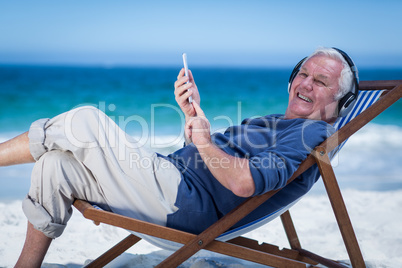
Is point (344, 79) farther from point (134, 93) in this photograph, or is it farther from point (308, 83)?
point (134, 93)

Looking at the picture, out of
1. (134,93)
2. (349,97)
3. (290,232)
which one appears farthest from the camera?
(134,93)

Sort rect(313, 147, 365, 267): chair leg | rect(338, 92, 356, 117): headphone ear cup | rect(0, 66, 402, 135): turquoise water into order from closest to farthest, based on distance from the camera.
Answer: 1. rect(313, 147, 365, 267): chair leg
2. rect(338, 92, 356, 117): headphone ear cup
3. rect(0, 66, 402, 135): turquoise water

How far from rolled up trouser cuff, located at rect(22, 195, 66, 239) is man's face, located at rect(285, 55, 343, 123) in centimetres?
141

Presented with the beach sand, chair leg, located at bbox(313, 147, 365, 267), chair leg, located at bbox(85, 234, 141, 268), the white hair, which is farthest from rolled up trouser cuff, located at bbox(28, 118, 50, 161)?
the white hair

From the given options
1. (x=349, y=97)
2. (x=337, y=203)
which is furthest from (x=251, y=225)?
(x=349, y=97)

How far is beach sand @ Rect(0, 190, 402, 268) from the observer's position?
316 centimetres

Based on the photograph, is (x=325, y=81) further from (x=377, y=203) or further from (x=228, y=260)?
(x=377, y=203)

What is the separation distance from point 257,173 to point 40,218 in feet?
3.03

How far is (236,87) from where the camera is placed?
50.3 feet

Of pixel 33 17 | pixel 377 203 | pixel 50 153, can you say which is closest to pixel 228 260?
pixel 50 153

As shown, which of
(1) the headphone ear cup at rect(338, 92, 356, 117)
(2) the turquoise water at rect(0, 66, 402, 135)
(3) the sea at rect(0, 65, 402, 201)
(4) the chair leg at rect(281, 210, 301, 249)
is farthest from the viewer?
(2) the turquoise water at rect(0, 66, 402, 135)

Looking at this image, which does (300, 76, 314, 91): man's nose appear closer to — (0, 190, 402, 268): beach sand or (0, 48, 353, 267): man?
(0, 48, 353, 267): man

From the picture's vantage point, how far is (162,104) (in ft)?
38.1

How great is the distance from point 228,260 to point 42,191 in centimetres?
146
